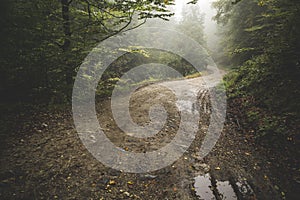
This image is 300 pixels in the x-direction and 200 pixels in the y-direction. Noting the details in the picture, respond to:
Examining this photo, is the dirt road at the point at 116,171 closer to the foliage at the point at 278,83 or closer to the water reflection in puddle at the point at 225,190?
the water reflection in puddle at the point at 225,190

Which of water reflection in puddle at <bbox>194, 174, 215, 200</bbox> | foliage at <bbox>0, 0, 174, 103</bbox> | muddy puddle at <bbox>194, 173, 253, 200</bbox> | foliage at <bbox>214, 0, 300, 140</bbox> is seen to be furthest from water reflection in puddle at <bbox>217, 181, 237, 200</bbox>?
foliage at <bbox>0, 0, 174, 103</bbox>

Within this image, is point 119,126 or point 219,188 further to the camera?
point 119,126

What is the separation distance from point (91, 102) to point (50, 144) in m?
4.01

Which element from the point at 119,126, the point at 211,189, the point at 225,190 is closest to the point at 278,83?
the point at 225,190

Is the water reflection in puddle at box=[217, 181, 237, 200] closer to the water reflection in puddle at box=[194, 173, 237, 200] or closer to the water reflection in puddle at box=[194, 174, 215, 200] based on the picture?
the water reflection in puddle at box=[194, 173, 237, 200]

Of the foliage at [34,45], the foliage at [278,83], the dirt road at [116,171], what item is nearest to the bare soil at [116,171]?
the dirt road at [116,171]

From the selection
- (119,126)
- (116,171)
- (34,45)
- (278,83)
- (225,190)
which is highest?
(34,45)

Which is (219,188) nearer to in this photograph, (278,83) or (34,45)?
(278,83)

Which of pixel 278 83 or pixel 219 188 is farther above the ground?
pixel 278 83

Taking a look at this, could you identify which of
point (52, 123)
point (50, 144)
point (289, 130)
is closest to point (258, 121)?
point (289, 130)

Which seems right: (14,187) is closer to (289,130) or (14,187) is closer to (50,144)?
(50,144)

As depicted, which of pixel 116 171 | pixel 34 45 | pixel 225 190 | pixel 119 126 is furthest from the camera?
pixel 119 126

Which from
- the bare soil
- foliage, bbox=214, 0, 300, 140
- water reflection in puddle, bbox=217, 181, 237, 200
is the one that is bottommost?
water reflection in puddle, bbox=217, 181, 237, 200

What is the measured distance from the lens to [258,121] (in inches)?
257
